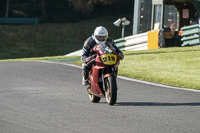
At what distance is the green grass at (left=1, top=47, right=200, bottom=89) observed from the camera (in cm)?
1493

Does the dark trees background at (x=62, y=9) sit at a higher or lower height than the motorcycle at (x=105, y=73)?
higher

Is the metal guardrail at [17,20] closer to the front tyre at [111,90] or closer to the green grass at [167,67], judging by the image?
the green grass at [167,67]

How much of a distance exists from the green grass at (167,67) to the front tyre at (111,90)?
3906 millimetres

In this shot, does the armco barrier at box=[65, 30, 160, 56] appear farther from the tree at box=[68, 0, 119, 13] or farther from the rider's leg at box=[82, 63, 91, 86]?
the tree at box=[68, 0, 119, 13]

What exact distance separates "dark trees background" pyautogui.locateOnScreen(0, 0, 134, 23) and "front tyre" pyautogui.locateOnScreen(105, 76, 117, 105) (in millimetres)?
42681

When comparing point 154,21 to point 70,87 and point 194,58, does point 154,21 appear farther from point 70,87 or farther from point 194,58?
point 70,87

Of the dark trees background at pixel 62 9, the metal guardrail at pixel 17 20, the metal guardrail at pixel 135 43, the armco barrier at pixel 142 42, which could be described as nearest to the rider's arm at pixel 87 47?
the armco barrier at pixel 142 42

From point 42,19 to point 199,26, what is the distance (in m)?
32.0

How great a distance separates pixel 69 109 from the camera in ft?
32.1

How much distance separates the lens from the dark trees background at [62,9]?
5372cm

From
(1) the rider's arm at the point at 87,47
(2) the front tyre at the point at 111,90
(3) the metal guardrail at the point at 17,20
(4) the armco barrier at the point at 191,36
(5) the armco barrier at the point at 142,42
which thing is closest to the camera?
(2) the front tyre at the point at 111,90

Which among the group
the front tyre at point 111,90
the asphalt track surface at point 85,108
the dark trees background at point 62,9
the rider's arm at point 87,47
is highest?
the dark trees background at point 62,9

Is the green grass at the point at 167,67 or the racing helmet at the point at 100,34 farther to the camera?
the green grass at the point at 167,67

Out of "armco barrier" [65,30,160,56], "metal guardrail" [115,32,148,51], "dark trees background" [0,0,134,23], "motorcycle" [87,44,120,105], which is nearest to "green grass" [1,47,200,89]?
"armco barrier" [65,30,160,56]
